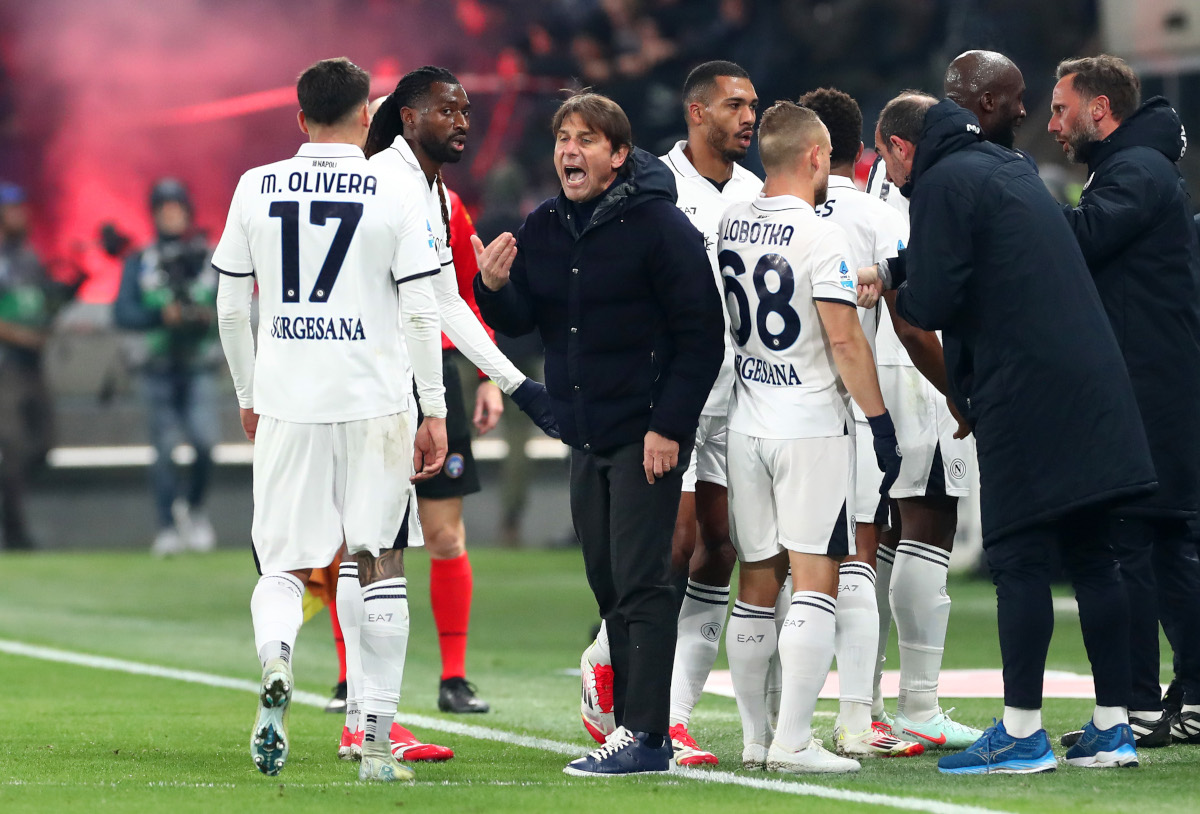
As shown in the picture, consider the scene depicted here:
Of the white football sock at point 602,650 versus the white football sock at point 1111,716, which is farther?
the white football sock at point 602,650

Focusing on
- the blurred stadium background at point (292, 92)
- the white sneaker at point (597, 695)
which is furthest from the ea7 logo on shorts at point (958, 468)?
the blurred stadium background at point (292, 92)

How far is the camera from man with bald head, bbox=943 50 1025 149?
5945mm

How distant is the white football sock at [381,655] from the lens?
5496 mm

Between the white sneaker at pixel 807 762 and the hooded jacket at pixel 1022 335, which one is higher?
the hooded jacket at pixel 1022 335

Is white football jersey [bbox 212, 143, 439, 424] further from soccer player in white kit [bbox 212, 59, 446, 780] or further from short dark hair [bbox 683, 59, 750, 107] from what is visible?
short dark hair [bbox 683, 59, 750, 107]

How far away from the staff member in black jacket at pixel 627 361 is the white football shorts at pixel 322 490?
607 mm

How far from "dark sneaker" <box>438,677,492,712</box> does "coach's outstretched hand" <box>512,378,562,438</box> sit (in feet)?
5.72

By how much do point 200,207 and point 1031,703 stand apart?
2110cm

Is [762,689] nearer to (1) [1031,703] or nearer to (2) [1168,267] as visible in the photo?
(1) [1031,703]

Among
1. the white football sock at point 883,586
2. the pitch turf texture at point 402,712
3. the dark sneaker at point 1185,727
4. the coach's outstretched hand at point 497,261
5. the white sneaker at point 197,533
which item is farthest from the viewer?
the white sneaker at point 197,533

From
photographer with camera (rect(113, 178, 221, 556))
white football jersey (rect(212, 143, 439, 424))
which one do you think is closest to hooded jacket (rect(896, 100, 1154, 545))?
white football jersey (rect(212, 143, 439, 424))

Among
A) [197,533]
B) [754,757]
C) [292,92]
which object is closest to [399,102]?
[754,757]

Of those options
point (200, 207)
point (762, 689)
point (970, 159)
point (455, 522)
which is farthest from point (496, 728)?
point (200, 207)

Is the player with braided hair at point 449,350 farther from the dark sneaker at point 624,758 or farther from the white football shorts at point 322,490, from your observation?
the dark sneaker at point 624,758
